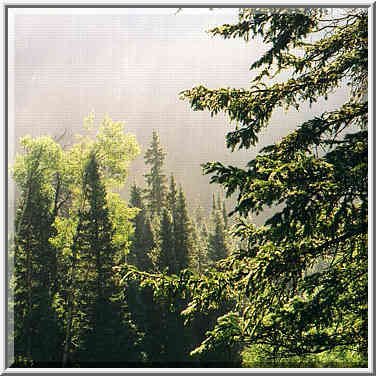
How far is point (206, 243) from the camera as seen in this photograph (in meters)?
5.60

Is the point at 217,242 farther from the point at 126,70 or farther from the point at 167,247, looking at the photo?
the point at 126,70

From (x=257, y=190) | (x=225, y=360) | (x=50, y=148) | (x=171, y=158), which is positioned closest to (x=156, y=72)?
(x=171, y=158)

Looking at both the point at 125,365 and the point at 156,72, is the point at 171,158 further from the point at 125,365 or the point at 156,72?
the point at 125,365

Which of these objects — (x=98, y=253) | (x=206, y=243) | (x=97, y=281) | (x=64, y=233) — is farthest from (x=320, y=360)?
(x=64, y=233)

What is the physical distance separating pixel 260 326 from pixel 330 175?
56.6 inches

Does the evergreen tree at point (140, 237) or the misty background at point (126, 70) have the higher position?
the misty background at point (126, 70)

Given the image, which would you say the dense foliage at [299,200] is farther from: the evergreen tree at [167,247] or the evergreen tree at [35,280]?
the evergreen tree at [35,280]

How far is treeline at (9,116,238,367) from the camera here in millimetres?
4996

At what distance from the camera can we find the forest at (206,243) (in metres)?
3.36

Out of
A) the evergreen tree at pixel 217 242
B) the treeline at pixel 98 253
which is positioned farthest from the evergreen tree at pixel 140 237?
the evergreen tree at pixel 217 242

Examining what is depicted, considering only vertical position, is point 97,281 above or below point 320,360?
above

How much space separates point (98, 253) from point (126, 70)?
2487 millimetres

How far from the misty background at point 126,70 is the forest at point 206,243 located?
0.19m

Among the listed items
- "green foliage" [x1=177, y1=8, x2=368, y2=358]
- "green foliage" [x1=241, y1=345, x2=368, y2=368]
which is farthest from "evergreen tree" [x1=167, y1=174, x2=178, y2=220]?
"green foliage" [x1=241, y1=345, x2=368, y2=368]
